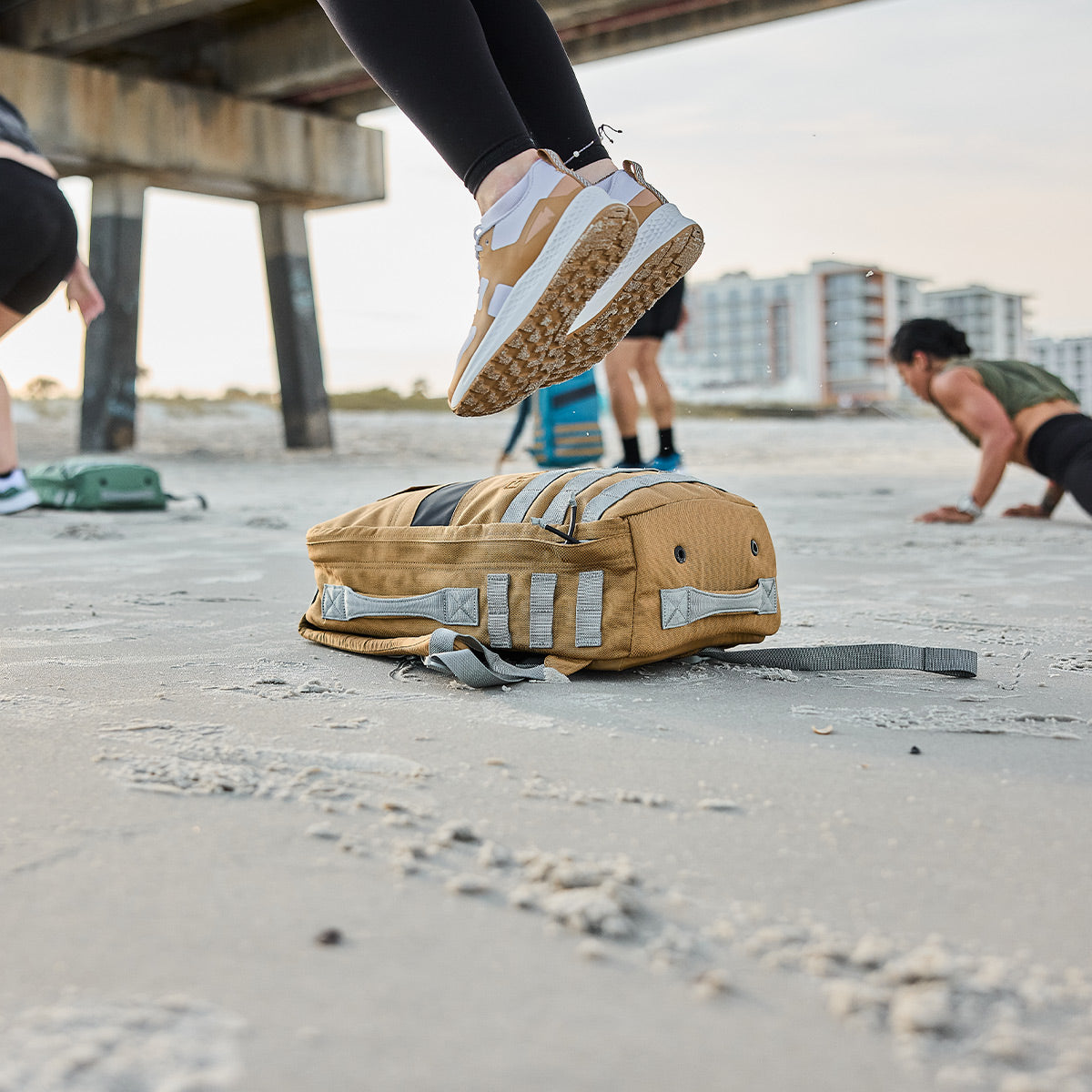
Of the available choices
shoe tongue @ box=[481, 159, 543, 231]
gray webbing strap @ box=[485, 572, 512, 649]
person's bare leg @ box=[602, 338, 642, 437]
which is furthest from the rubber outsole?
person's bare leg @ box=[602, 338, 642, 437]

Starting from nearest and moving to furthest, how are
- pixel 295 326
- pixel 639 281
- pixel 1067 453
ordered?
pixel 639 281
pixel 1067 453
pixel 295 326

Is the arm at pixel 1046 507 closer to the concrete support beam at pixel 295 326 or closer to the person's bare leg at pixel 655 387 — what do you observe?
the person's bare leg at pixel 655 387

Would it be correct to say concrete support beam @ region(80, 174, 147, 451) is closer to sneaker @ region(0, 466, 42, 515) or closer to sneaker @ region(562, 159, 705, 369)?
sneaker @ region(0, 466, 42, 515)

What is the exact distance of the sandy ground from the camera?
62 cm

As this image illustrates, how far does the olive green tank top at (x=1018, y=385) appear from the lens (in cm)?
442

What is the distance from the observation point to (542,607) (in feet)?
5.39

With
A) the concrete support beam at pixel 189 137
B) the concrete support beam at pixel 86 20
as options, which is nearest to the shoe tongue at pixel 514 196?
the concrete support beam at pixel 86 20

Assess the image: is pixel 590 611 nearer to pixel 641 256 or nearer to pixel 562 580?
pixel 562 580

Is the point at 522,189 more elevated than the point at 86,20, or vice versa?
the point at 86,20

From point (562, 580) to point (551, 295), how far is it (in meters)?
0.47

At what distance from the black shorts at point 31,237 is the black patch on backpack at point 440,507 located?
299 centimetres

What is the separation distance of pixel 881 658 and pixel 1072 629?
23.5 inches

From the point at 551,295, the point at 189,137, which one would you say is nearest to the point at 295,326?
the point at 189,137

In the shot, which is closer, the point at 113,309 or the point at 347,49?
the point at 347,49
